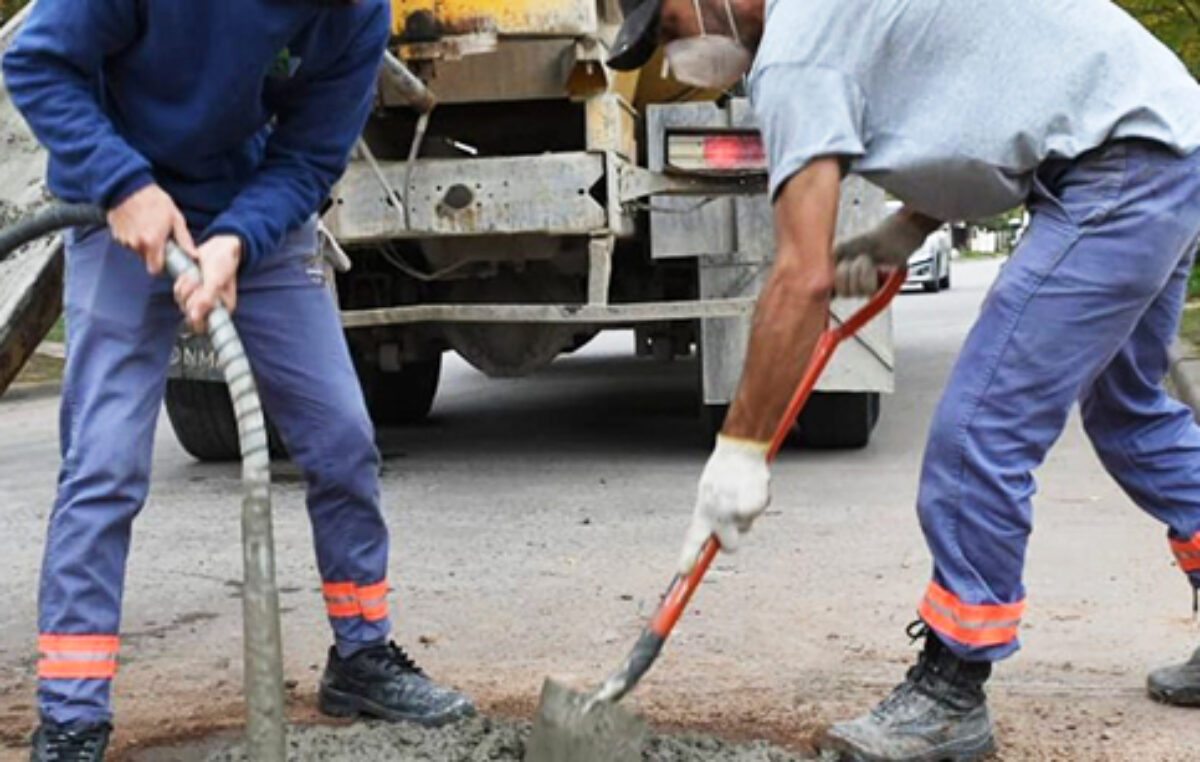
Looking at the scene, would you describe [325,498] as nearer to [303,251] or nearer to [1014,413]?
[303,251]

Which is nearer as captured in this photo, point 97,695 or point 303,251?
point 97,695

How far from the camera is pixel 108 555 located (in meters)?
3.32

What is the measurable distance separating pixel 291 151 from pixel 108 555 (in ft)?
2.84

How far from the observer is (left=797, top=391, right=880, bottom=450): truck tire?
791 centimetres

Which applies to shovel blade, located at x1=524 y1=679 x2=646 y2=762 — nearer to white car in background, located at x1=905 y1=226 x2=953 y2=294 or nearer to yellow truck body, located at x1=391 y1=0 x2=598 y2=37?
yellow truck body, located at x1=391 y1=0 x2=598 y2=37

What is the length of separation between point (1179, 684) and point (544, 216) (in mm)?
3644

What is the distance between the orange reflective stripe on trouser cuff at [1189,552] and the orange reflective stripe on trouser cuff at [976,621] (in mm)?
621

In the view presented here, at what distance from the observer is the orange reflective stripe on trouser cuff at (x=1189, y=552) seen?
12.9 ft

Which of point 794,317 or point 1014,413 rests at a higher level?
point 794,317

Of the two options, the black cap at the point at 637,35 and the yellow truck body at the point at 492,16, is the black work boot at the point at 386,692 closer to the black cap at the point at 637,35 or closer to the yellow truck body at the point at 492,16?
the black cap at the point at 637,35

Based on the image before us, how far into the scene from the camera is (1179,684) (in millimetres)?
3875

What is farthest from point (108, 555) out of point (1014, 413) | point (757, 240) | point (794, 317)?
point (757, 240)

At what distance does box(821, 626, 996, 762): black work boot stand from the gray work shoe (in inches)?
20.3

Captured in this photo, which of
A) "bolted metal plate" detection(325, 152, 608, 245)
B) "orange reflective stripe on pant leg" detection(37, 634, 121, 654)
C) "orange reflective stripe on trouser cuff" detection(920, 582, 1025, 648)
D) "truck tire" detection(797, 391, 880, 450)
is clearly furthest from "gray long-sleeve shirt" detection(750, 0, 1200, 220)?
"truck tire" detection(797, 391, 880, 450)
